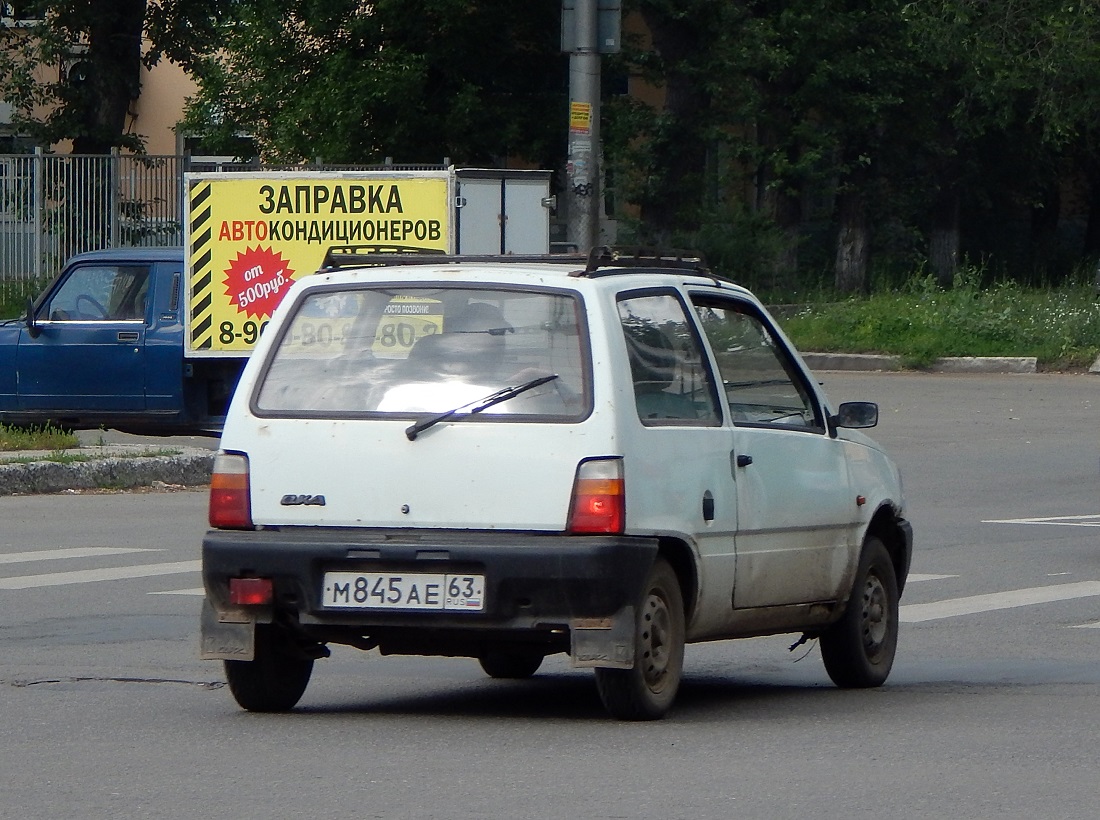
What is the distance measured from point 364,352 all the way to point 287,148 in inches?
1196

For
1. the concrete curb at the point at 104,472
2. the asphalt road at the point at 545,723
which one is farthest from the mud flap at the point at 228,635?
the concrete curb at the point at 104,472

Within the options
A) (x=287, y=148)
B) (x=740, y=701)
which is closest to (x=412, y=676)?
(x=740, y=701)

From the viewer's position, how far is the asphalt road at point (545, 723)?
5.82m

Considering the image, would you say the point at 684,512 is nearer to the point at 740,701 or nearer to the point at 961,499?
the point at 740,701

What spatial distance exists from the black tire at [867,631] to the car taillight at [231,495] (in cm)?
246

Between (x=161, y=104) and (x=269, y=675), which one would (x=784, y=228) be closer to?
(x=161, y=104)

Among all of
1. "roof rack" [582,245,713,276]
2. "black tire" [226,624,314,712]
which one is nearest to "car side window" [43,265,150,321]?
"roof rack" [582,245,713,276]

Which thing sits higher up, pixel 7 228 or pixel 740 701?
pixel 7 228

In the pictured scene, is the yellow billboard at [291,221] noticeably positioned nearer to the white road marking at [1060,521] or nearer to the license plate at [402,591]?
the white road marking at [1060,521]

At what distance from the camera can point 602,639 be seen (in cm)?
677

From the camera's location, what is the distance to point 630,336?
7.14m

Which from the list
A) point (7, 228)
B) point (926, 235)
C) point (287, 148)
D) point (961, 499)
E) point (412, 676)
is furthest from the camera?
point (926, 235)

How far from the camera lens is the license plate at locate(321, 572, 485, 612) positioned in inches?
268

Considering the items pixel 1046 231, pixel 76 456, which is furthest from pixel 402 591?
pixel 1046 231
